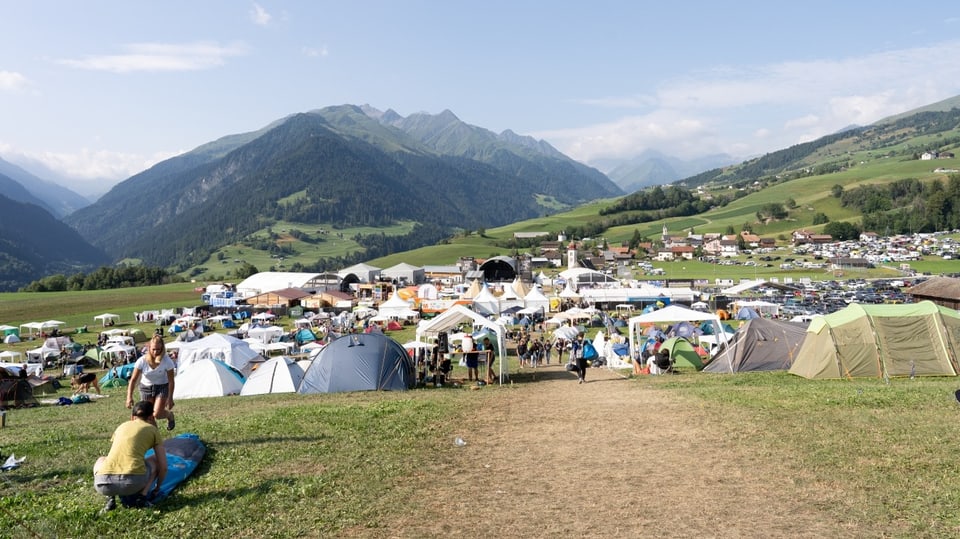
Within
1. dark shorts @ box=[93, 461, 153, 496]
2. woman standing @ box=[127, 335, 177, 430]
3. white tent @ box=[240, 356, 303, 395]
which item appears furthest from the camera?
white tent @ box=[240, 356, 303, 395]

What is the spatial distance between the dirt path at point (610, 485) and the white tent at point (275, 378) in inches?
329

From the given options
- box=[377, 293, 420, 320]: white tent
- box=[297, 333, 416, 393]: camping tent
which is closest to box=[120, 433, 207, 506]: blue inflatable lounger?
box=[297, 333, 416, 393]: camping tent

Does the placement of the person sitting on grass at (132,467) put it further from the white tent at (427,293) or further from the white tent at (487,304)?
the white tent at (427,293)

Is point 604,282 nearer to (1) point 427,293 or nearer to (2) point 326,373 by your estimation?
(1) point 427,293

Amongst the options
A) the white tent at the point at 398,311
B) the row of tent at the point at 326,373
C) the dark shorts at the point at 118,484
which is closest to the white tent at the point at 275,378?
the row of tent at the point at 326,373

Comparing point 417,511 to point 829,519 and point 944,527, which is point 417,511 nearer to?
point 829,519

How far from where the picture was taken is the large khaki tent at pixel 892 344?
1634 cm

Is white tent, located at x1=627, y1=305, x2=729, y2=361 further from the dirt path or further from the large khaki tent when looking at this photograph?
the dirt path

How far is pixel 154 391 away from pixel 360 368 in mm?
7665

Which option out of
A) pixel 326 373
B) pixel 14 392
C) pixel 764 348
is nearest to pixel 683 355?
pixel 764 348

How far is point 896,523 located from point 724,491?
165cm

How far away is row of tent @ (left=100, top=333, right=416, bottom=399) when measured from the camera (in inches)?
655

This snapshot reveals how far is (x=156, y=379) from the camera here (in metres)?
9.15

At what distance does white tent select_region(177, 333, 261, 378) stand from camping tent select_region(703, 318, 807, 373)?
A: 17.9 m
